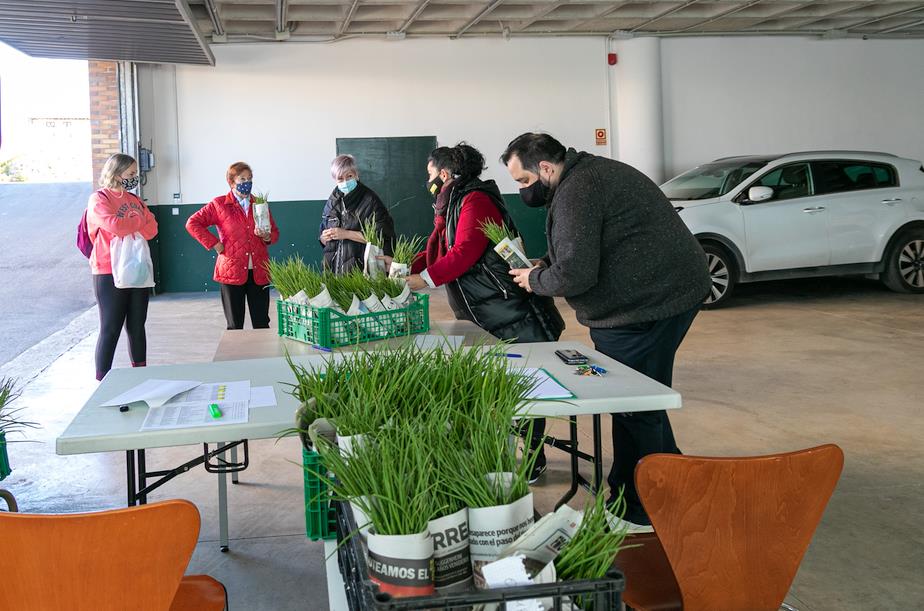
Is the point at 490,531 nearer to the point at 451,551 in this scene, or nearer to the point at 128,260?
the point at 451,551

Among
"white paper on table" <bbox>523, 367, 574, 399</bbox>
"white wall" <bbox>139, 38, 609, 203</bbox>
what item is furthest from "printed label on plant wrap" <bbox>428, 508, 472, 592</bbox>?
"white wall" <bbox>139, 38, 609, 203</bbox>

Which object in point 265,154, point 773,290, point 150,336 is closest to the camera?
point 150,336

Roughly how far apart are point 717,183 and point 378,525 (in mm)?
8704

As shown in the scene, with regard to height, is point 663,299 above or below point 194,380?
above

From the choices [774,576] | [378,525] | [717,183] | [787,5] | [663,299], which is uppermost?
[787,5]

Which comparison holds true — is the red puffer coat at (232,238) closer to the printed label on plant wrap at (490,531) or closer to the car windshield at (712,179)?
the printed label on plant wrap at (490,531)

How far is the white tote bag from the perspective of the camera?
17.8ft

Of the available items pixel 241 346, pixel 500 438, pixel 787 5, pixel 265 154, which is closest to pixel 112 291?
pixel 241 346

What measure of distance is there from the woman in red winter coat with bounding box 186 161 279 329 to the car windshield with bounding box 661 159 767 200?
525 cm

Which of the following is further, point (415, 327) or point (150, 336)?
point (150, 336)

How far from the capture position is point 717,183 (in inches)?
365

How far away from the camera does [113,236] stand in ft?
17.8

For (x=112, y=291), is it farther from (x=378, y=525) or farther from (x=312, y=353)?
(x=378, y=525)

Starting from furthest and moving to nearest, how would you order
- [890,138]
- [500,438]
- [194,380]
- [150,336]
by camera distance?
[890,138] < [150,336] < [194,380] < [500,438]
